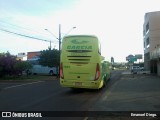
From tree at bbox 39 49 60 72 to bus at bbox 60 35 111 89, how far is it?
35.4 meters

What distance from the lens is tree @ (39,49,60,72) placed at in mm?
57625

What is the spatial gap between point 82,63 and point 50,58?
37.3 metres

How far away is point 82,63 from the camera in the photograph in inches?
828

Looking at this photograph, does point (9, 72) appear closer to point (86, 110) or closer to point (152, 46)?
point (86, 110)

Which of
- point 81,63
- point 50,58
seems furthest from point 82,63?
point 50,58

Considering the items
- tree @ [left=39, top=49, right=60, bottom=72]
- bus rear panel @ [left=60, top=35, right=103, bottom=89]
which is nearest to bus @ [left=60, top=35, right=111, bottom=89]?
bus rear panel @ [left=60, top=35, right=103, bottom=89]

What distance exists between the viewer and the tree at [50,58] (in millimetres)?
57625

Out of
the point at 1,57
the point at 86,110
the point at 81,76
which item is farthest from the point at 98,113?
the point at 1,57

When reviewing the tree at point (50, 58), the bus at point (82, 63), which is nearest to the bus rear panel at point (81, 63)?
Answer: the bus at point (82, 63)

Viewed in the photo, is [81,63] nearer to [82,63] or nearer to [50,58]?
[82,63]

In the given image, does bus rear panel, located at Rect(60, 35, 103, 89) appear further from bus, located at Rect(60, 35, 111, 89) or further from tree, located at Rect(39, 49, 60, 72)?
tree, located at Rect(39, 49, 60, 72)

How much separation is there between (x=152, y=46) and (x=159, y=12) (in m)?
8.22

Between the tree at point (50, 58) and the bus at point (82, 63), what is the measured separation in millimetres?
35448

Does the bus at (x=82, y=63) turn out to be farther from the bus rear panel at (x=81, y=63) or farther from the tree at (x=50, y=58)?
the tree at (x=50, y=58)
